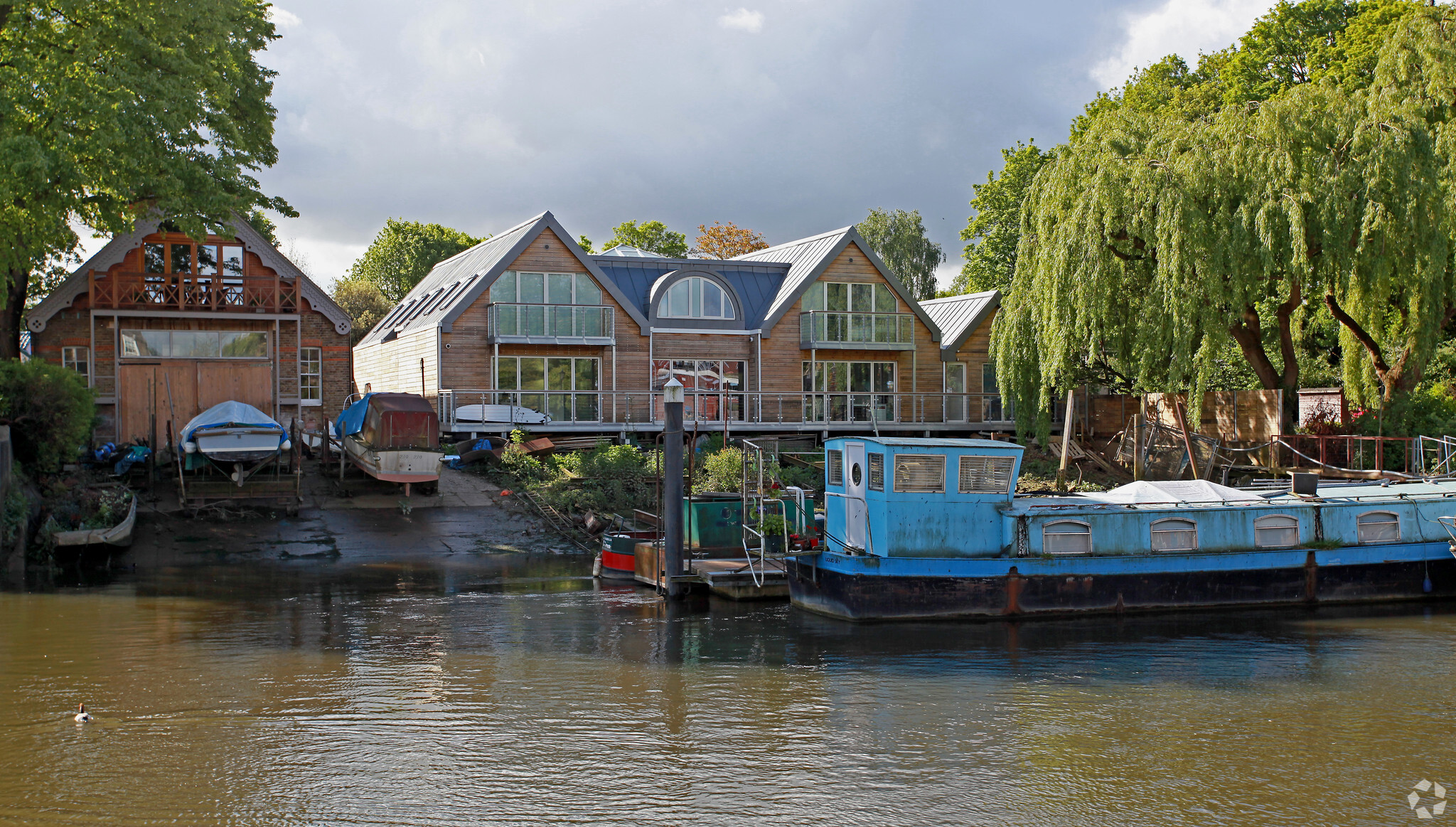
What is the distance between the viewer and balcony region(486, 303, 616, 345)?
3300 centimetres

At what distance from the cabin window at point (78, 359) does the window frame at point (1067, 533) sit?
2344cm

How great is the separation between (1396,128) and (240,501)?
26.5 meters

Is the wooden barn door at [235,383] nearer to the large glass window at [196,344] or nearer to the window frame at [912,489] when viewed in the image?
the large glass window at [196,344]

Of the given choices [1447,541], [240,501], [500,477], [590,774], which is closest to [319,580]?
[240,501]

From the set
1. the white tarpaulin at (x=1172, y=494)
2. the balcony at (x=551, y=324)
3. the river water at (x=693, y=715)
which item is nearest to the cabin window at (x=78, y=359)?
the balcony at (x=551, y=324)

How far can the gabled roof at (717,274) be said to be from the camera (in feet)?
120

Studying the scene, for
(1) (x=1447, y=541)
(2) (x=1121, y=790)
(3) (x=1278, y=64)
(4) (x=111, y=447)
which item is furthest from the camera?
(3) (x=1278, y=64)

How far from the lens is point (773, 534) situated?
18281mm

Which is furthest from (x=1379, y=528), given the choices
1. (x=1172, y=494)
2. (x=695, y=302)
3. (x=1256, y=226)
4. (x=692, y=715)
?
(x=695, y=302)

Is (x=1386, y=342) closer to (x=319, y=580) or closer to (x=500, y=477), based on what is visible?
(x=500, y=477)

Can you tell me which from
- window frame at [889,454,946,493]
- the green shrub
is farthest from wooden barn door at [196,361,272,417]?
window frame at [889,454,946,493]

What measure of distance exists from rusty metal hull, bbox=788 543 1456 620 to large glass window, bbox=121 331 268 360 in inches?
718

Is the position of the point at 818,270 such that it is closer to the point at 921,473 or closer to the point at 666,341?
the point at 666,341

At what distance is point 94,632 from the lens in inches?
597
